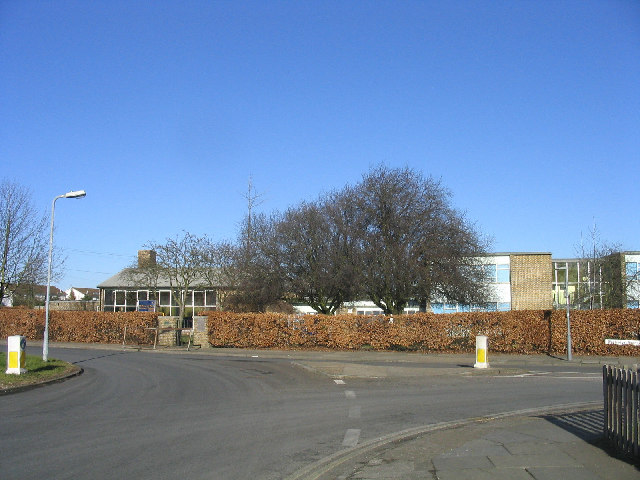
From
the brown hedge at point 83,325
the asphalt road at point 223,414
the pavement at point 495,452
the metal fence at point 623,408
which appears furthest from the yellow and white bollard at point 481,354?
the brown hedge at point 83,325

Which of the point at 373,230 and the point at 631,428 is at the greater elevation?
the point at 373,230

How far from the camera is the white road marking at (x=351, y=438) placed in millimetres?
9000

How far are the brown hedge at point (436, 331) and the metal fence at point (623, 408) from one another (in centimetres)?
1985

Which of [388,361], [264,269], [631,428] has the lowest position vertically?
[388,361]

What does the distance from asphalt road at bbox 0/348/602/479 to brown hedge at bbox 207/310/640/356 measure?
6.79 metres

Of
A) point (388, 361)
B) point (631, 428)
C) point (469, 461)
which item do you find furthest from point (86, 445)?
point (388, 361)

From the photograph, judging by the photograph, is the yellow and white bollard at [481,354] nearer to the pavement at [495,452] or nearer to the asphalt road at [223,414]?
the asphalt road at [223,414]

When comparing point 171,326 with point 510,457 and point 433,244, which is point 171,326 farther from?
point 510,457

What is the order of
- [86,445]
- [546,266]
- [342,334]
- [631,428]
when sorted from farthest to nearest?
1. [546,266]
2. [342,334]
3. [86,445]
4. [631,428]

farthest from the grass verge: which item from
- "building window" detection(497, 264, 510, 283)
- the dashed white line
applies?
"building window" detection(497, 264, 510, 283)

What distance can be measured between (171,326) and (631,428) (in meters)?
28.8

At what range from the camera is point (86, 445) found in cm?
864

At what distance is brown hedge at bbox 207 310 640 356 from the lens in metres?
26.3

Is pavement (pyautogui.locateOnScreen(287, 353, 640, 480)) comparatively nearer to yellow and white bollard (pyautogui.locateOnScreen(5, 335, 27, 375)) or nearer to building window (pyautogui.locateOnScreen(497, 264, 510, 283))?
yellow and white bollard (pyautogui.locateOnScreen(5, 335, 27, 375))
